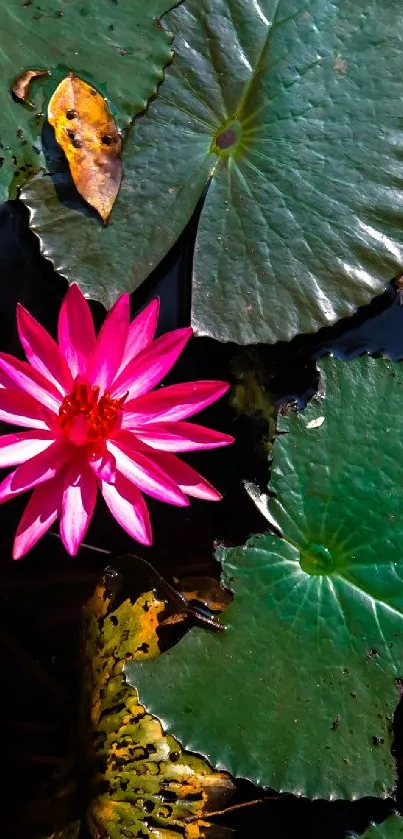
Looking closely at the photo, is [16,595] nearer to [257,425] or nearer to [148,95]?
[257,425]

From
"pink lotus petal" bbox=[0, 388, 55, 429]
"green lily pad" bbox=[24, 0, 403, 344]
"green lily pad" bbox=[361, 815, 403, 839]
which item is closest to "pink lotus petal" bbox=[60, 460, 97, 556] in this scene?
"pink lotus petal" bbox=[0, 388, 55, 429]

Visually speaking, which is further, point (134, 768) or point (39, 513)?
point (134, 768)

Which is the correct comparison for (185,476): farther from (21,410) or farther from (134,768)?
(134,768)

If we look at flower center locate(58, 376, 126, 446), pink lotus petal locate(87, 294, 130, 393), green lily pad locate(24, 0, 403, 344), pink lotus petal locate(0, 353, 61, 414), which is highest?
green lily pad locate(24, 0, 403, 344)

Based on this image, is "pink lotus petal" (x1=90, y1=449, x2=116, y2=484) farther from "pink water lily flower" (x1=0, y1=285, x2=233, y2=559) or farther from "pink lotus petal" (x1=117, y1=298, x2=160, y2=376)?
"pink lotus petal" (x1=117, y1=298, x2=160, y2=376)

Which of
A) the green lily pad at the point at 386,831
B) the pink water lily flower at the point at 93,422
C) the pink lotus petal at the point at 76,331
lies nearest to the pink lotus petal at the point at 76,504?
the pink water lily flower at the point at 93,422

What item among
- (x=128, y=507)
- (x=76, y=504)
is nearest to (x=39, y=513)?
(x=76, y=504)

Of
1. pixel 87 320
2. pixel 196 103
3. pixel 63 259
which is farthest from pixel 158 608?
pixel 196 103
